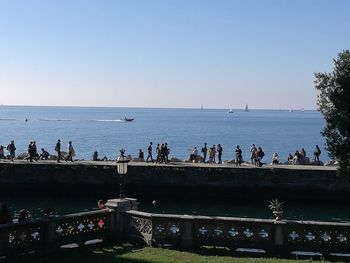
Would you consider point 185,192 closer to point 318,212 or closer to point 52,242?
point 318,212

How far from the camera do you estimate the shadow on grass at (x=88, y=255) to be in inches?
513

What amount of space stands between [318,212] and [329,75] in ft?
60.9

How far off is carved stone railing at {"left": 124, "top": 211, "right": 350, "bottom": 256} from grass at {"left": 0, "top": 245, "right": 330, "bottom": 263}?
428mm

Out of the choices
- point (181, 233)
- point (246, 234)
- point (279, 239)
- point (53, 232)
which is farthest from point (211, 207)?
point (53, 232)

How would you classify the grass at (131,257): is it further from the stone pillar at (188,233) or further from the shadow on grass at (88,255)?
the stone pillar at (188,233)

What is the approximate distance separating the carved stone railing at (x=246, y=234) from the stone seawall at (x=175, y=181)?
61.4ft

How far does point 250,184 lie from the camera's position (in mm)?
33219

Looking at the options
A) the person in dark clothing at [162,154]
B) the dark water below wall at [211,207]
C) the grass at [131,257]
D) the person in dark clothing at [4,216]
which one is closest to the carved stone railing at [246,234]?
the grass at [131,257]

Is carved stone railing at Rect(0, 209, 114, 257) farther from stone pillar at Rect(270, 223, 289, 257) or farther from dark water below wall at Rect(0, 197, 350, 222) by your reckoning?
dark water below wall at Rect(0, 197, 350, 222)

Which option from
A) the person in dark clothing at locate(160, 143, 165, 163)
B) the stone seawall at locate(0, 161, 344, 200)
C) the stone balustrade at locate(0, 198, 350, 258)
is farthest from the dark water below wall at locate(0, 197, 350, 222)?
the stone balustrade at locate(0, 198, 350, 258)

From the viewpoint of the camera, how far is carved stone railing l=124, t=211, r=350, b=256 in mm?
13812

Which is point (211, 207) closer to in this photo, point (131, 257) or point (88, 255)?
point (88, 255)

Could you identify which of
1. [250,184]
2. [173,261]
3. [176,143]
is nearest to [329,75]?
[173,261]

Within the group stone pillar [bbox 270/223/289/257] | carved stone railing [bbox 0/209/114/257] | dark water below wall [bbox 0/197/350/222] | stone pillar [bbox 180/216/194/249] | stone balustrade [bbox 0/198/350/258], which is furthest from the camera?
dark water below wall [bbox 0/197/350/222]
